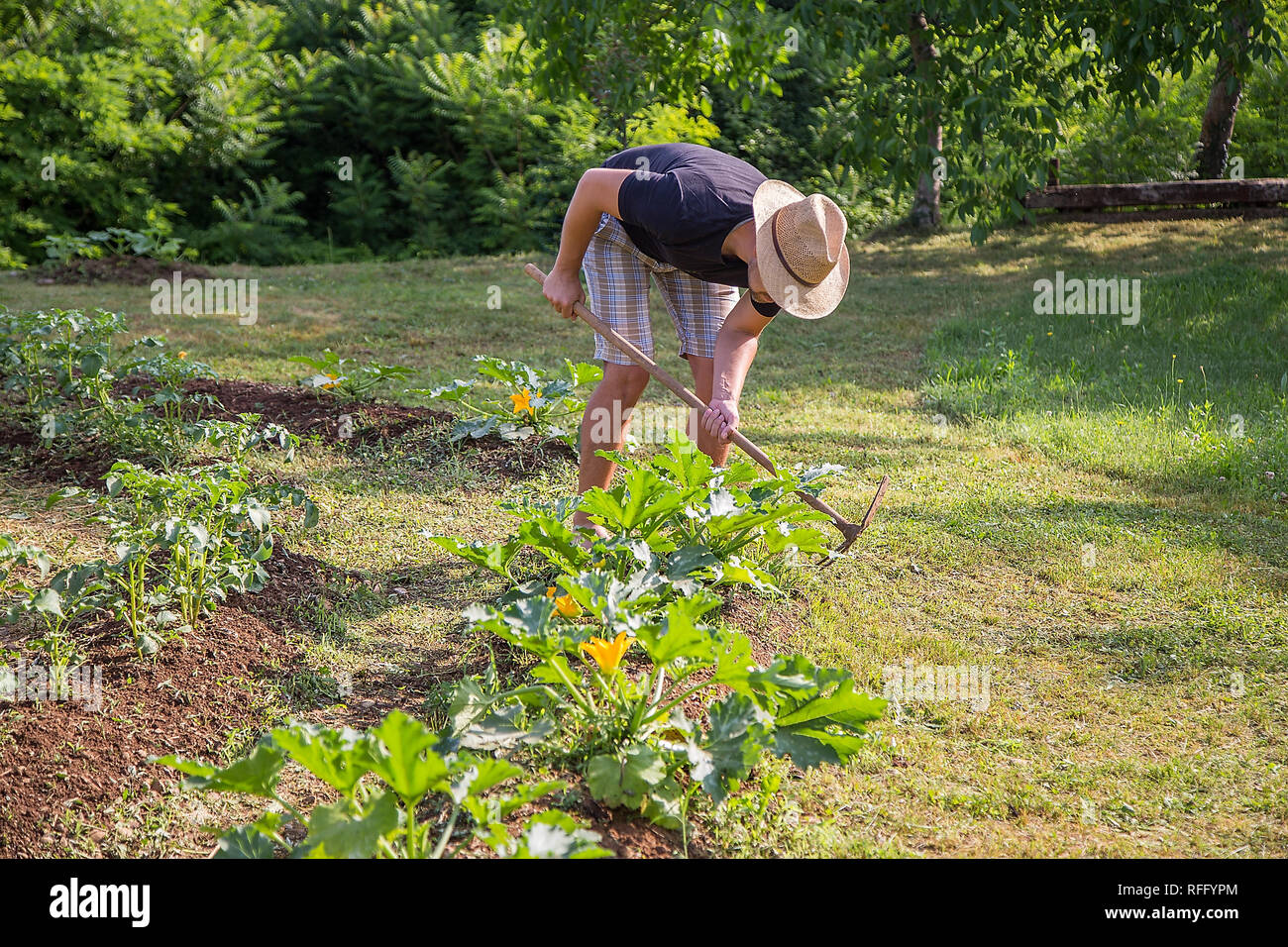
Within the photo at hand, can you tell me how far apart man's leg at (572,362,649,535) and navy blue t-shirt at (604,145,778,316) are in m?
0.45

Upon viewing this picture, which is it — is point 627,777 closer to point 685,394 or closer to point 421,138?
point 685,394

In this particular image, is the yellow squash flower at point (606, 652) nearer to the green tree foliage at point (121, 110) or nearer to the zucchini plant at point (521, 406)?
the zucchini plant at point (521, 406)

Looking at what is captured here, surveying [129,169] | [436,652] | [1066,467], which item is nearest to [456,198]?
[129,169]

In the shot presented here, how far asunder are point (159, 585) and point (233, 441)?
Answer: 91 centimetres

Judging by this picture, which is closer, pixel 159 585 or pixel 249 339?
pixel 159 585

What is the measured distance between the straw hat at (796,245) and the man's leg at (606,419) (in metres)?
0.71

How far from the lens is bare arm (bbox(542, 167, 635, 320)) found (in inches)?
139

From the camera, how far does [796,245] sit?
128 inches

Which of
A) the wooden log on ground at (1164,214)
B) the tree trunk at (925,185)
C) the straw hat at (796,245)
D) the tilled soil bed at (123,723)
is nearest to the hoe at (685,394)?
the straw hat at (796,245)

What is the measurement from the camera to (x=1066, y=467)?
17.0 ft

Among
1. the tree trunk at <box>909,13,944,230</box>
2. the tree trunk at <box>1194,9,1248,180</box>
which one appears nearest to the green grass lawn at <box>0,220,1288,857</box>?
the tree trunk at <box>909,13,944,230</box>

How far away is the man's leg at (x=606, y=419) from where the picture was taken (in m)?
3.85
